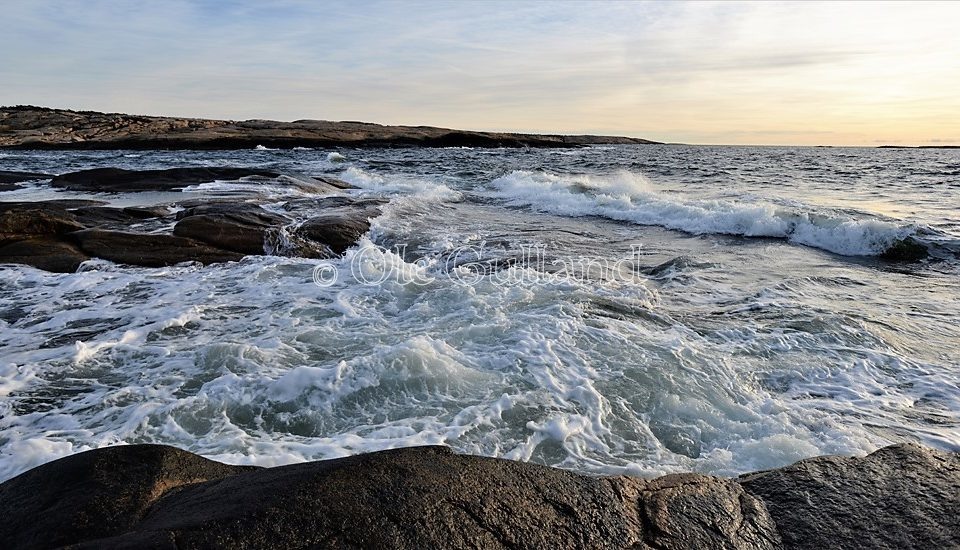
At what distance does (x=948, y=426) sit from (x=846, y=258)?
23.7ft

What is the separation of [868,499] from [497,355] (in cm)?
300

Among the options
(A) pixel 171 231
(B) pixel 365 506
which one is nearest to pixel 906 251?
(B) pixel 365 506

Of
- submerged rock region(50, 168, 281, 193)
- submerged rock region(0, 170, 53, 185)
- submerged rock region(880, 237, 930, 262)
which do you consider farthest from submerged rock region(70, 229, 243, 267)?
submerged rock region(0, 170, 53, 185)

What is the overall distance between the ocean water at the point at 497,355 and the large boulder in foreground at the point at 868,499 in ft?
Answer: 2.17

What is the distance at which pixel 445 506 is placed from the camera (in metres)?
2.14

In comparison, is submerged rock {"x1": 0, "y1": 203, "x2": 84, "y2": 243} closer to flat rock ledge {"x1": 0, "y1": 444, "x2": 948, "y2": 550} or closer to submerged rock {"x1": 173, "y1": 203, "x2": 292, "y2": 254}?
submerged rock {"x1": 173, "y1": 203, "x2": 292, "y2": 254}

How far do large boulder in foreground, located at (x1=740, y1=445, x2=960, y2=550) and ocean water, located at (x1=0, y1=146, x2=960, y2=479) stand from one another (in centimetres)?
66

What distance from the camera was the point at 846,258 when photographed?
10188 millimetres

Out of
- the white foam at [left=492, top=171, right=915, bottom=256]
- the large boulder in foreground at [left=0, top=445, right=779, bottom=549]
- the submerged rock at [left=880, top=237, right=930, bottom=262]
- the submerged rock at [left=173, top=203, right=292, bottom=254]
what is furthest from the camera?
the white foam at [left=492, top=171, right=915, bottom=256]

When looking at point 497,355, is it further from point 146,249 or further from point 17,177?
point 17,177

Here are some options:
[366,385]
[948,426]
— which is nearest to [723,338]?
[948,426]

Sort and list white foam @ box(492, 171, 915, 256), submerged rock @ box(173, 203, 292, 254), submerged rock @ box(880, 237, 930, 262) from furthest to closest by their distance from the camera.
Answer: white foam @ box(492, 171, 915, 256)
submerged rock @ box(880, 237, 930, 262)
submerged rock @ box(173, 203, 292, 254)

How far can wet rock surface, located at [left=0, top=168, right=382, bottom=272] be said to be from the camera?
834 cm

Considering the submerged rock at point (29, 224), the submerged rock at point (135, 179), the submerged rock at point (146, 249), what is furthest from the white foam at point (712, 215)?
the submerged rock at point (29, 224)
